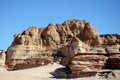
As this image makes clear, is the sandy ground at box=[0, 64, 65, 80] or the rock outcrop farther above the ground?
the rock outcrop

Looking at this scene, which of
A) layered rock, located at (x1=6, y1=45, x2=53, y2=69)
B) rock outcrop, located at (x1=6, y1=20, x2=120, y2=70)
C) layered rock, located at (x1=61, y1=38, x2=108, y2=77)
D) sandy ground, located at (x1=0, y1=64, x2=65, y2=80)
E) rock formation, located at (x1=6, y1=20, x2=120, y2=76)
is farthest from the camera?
layered rock, located at (x1=6, y1=45, x2=53, y2=69)

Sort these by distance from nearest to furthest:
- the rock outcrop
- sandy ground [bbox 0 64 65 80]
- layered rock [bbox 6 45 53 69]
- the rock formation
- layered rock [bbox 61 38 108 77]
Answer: sandy ground [bbox 0 64 65 80]
layered rock [bbox 61 38 108 77]
the rock formation
the rock outcrop
layered rock [bbox 6 45 53 69]

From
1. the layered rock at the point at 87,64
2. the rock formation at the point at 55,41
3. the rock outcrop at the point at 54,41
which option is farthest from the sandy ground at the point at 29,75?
the rock outcrop at the point at 54,41

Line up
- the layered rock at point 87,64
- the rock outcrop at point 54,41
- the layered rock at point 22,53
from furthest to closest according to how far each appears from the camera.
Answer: the layered rock at point 22,53 → the rock outcrop at point 54,41 → the layered rock at point 87,64

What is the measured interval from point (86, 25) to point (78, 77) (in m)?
62.2

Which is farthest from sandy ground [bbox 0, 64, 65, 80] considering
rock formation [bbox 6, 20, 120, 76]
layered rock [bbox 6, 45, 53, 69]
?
layered rock [bbox 6, 45, 53, 69]

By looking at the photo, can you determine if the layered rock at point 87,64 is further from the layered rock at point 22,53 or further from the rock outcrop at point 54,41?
the layered rock at point 22,53

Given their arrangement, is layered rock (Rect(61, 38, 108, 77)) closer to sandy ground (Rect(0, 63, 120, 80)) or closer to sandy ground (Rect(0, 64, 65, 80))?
sandy ground (Rect(0, 63, 120, 80))

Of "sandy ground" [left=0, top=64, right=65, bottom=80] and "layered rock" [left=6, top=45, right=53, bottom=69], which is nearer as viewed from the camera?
"sandy ground" [left=0, top=64, right=65, bottom=80]

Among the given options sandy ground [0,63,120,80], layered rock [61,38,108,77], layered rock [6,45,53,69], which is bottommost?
sandy ground [0,63,120,80]

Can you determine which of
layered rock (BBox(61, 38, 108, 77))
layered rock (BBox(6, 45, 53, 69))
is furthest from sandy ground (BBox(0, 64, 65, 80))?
layered rock (BBox(6, 45, 53, 69))

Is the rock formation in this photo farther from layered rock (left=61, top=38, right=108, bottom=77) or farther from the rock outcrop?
layered rock (left=61, top=38, right=108, bottom=77)

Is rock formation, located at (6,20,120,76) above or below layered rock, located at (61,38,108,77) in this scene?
above

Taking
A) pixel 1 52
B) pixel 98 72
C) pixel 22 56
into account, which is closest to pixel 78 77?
pixel 98 72
